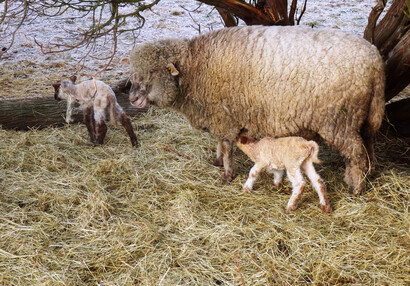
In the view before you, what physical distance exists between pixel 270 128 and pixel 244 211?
0.82m

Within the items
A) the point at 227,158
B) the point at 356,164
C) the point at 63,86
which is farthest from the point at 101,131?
the point at 356,164

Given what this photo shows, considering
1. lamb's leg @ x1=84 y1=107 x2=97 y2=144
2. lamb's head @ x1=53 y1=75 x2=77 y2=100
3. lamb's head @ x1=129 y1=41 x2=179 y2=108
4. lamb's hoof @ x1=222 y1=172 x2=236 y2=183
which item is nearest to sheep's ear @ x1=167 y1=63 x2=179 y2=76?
lamb's head @ x1=129 y1=41 x2=179 y2=108

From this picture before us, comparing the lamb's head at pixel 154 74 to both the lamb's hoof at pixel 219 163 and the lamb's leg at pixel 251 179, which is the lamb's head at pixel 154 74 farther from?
the lamb's leg at pixel 251 179

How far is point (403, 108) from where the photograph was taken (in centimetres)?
448

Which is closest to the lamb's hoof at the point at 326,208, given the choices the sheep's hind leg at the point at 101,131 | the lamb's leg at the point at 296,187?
the lamb's leg at the point at 296,187

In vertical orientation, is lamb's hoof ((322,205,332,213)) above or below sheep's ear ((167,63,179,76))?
below

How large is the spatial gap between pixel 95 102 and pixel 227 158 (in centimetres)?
172

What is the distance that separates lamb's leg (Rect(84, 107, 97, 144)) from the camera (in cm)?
487

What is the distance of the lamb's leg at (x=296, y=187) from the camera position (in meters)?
3.50

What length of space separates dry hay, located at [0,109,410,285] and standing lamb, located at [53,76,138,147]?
0.32 metres

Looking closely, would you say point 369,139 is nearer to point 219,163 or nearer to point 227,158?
point 227,158

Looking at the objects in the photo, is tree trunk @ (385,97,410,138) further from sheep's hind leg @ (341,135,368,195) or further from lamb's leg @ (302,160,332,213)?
lamb's leg @ (302,160,332,213)

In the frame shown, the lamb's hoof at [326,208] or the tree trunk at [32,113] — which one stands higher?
the lamb's hoof at [326,208]

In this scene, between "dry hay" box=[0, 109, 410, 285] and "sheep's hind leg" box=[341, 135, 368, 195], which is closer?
"dry hay" box=[0, 109, 410, 285]
